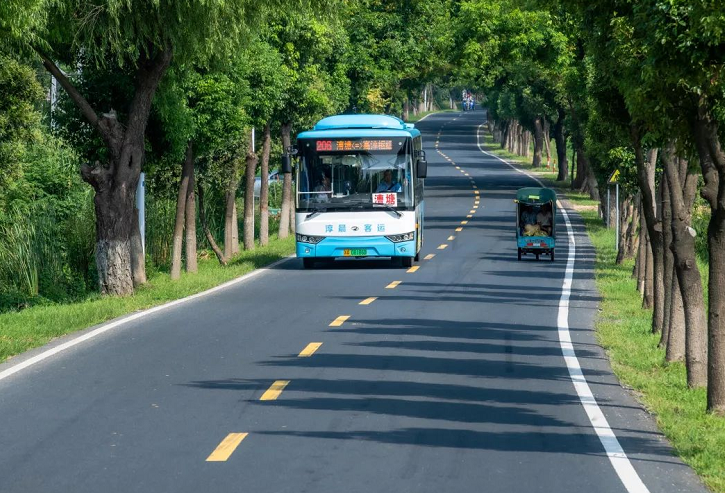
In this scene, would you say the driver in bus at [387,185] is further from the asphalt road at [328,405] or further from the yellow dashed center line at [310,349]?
the yellow dashed center line at [310,349]

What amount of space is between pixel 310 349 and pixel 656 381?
4.27 m

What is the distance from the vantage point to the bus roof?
31.3 meters

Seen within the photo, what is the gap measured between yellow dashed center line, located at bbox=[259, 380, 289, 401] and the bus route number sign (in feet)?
56.3

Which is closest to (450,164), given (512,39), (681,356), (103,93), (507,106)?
(507,106)

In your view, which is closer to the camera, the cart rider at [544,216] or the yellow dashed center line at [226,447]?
the yellow dashed center line at [226,447]

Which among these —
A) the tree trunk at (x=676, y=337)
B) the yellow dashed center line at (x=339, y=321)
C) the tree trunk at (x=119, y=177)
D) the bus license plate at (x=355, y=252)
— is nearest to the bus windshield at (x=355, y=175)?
the bus license plate at (x=355, y=252)

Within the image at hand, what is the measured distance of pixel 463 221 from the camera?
51344mm

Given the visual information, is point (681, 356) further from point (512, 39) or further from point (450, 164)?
point (450, 164)

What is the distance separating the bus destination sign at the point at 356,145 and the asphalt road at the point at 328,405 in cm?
749

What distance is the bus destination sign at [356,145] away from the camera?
102 feet

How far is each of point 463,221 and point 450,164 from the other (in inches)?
1739

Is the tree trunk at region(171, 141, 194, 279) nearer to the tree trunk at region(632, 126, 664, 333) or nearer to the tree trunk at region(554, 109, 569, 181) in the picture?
the tree trunk at region(632, 126, 664, 333)

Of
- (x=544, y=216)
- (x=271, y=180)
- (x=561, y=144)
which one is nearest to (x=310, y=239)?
(x=544, y=216)

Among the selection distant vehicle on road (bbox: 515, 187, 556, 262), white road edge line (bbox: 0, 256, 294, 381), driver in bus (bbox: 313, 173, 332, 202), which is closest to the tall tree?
white road edge line (bbox: 0, 256, 294, 381)
